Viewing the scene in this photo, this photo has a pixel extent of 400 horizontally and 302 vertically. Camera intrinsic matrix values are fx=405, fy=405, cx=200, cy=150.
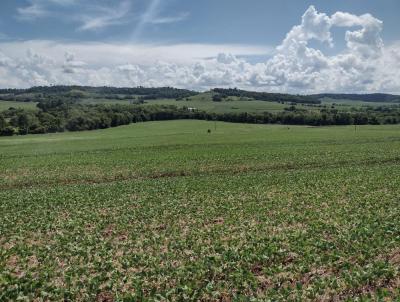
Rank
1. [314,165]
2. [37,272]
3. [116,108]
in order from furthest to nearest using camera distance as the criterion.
→ [116,108]
[314,165]
[37,272]

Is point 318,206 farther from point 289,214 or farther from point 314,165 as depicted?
point 314,165

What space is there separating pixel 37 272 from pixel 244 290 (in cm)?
683

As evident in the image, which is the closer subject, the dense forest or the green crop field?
the green crop field

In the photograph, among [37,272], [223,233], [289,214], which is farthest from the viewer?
[289,214]

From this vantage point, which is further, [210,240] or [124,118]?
[124,118]

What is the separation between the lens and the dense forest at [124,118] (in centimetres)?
11625

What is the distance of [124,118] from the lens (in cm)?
13175

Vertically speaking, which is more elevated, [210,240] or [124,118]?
[210,240]

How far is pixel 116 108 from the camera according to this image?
142 m

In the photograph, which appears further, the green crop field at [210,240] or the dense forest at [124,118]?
the dense forest at [124,118]

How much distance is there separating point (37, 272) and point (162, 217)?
25.9ft

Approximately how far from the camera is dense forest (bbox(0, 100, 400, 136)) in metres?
116

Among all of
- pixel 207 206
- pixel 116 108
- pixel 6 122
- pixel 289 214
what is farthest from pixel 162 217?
pixel 116 108

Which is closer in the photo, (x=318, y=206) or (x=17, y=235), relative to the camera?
(x=17, y=235)
